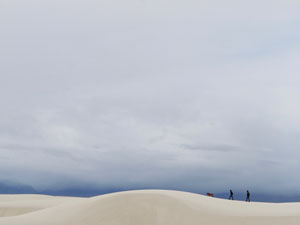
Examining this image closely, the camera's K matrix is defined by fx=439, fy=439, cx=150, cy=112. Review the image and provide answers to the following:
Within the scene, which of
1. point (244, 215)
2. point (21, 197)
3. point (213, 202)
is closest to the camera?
point (244, 215)

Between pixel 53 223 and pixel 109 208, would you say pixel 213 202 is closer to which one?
pixel 109 208

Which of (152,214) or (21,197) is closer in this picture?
(152,214)

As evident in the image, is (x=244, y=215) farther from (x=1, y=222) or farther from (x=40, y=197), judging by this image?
(x=40, y=197)

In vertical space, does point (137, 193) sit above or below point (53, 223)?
above

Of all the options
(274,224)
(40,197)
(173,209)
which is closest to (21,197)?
(40,197)

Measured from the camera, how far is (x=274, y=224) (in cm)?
2292

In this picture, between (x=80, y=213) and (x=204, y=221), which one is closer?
(x=204, y=221)

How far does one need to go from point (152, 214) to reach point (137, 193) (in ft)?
9.22

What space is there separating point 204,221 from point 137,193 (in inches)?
181

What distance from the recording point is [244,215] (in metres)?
24.5

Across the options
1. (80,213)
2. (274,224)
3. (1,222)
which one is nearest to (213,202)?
(274,224)

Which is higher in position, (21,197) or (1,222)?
(21,197)

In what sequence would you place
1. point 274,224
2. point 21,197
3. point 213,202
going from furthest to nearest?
1. point 21,197
2. point 213,202
3. point 274,224

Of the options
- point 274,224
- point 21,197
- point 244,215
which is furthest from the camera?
point 21,197
